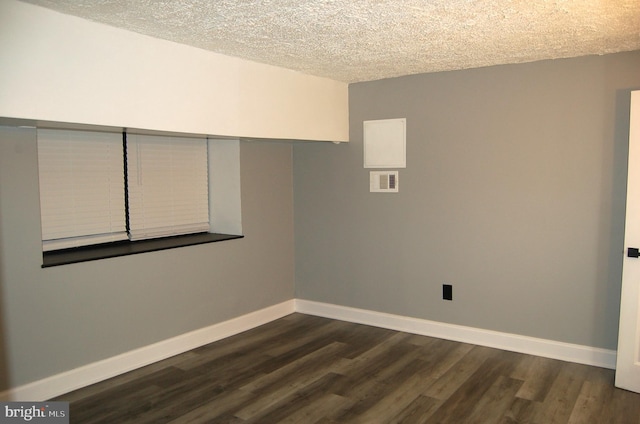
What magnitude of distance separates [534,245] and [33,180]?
141 inches

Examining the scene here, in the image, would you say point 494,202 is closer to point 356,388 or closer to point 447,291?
point 447,291

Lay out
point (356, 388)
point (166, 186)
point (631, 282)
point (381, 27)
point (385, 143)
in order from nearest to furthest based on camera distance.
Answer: point (381, 27), point (631, 282), point (356, 388), point (166, 186), point (385, 143)

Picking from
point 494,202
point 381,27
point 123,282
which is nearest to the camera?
point 381,27

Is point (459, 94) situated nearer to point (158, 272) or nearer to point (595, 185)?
point (595, 185)

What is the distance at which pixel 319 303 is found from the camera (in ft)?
16.8

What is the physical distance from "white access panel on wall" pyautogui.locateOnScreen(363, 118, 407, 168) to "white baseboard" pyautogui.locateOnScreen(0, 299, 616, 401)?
1.42m

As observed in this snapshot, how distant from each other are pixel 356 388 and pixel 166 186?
7.79 ft

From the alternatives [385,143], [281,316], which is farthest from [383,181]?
[281,316]

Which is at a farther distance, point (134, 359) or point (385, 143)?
point (385, 143)

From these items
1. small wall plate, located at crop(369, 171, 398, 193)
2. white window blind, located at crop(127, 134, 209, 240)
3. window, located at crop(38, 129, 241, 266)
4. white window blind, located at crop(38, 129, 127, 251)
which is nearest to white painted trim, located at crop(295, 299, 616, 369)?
small wall plate, located at crop(369, 171, 398, 193)

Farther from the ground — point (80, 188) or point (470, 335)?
point (80, 188)

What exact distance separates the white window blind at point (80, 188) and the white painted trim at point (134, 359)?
0.92 metres

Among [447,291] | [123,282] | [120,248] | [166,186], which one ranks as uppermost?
[166,186]

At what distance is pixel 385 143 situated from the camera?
15.1 feet
